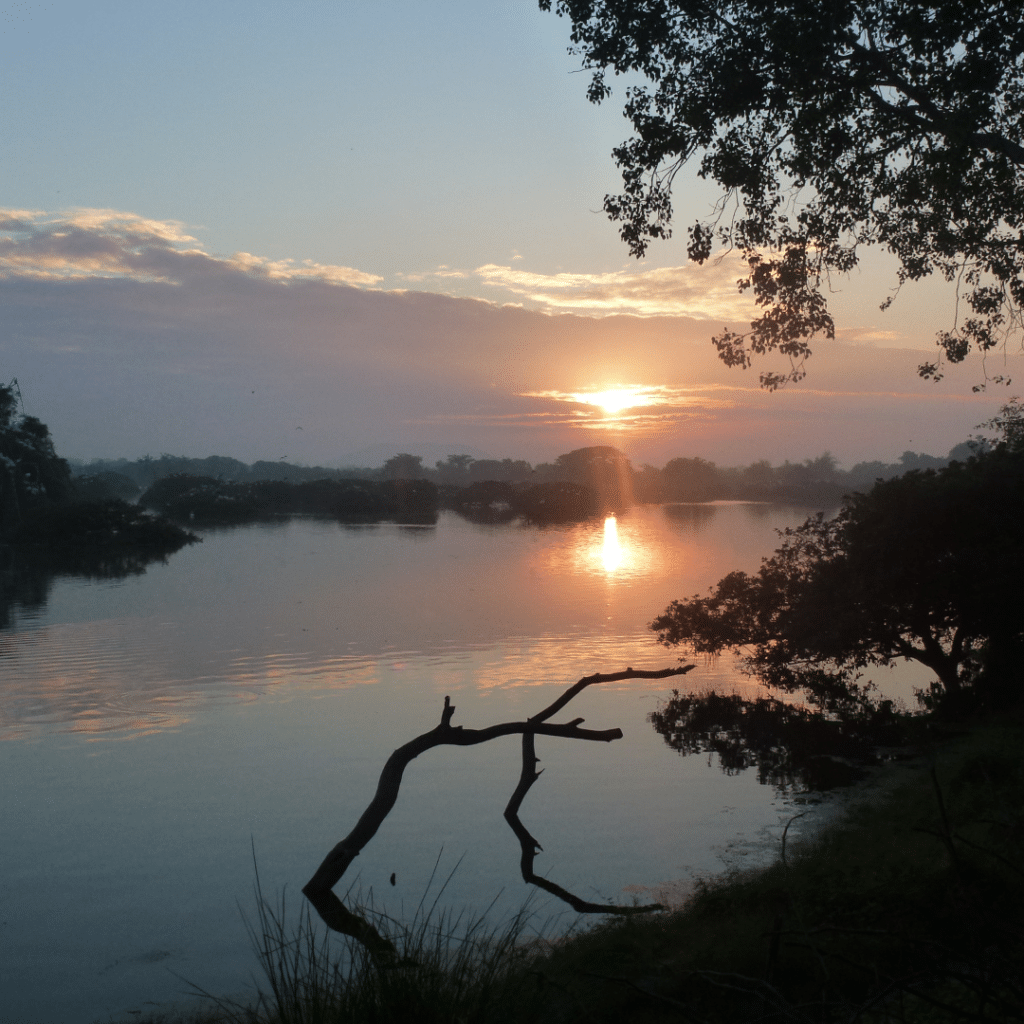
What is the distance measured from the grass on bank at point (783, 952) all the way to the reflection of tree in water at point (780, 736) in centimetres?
405

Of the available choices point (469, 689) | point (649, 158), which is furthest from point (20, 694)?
point (649, 158)

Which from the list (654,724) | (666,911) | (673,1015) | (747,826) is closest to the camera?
(673,1015)

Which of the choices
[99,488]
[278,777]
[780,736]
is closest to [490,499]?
[99,488]

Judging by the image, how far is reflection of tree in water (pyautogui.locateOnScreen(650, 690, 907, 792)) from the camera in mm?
18062

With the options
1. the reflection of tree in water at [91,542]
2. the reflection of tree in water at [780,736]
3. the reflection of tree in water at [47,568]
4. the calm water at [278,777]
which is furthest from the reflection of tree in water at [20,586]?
the reflection of tree in water at [780,736]

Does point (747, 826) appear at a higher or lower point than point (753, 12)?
lower

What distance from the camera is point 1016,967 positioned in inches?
115

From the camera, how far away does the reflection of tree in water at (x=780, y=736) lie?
18.1 m

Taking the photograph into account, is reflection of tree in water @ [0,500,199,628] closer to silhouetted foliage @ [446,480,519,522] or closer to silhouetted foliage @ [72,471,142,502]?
silhouetted foliage @ [72,471,142,502]

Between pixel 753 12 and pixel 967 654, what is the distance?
13.7 metres

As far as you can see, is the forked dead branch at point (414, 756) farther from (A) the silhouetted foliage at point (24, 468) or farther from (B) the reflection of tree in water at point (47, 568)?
(A) the silhouetted foliage at point (24, 468)

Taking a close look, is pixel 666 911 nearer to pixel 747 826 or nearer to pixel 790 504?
pixel 747 826

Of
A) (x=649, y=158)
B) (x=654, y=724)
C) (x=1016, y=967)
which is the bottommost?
(x=654, y=724)

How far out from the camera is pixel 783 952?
7508 millimetres
